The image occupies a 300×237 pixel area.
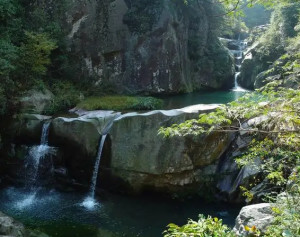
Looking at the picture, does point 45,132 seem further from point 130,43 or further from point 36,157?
point 130,43

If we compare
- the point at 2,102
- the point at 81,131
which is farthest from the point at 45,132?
the point at 2,102

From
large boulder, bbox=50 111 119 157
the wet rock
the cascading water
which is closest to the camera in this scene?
the wet rock

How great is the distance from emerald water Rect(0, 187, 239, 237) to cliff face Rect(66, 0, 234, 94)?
318 inches

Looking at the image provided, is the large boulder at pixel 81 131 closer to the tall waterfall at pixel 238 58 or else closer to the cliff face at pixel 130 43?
the cliff face at pixel 130 43

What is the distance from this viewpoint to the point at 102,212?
895 centimetres

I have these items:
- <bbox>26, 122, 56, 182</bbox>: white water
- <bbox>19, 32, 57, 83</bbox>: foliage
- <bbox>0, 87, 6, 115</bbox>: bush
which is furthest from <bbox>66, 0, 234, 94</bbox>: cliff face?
<bbox>26, 122, 56, 182</bbox>: white water

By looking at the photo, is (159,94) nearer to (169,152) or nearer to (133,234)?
(169,152)

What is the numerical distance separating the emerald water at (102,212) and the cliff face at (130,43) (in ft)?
26.5

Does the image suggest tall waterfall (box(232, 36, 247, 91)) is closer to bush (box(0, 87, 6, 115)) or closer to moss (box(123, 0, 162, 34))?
moss (box(123, 0, 162, 34))

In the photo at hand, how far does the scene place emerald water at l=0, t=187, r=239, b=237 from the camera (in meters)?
8.09

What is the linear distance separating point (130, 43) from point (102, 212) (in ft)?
35.6

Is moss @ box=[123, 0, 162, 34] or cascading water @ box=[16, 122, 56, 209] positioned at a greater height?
moss @ box=[123, 0, 162, 34]

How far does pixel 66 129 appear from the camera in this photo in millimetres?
10609

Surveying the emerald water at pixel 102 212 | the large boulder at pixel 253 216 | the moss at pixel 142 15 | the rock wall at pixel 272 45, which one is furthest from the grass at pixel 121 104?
the rock wall at pixel 272 45
